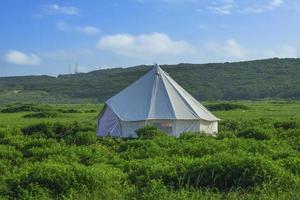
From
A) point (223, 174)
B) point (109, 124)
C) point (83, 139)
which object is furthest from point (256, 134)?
point (223, 174)

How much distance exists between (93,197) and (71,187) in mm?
1902

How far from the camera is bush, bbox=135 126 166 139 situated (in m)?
24.5

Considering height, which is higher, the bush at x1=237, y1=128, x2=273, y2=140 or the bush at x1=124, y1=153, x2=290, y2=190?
the bush at x1=124, y1=153, x2=290, y2=190

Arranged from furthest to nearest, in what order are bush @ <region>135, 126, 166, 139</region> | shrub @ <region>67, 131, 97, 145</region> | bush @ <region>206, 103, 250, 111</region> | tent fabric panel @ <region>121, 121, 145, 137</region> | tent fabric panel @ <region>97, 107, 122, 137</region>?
bush @ <region>206, 103, 250, 111</region> < tent fabric panel @ <region>97, 107, 122, 137</region> < tent fabric panel @ <region>121, 121, 145, 137</region> < bush @ <region>135, 126, 166, 139</region> < shrub @ <region>67, 131, 97, 145</region>

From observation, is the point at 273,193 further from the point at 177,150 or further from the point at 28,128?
the point at 28,128

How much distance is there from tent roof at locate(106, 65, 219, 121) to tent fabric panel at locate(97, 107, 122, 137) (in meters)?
0.41

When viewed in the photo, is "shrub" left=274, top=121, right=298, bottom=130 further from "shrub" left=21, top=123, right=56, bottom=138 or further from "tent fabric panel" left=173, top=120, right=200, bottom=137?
"shrub" left=21, top=123, right=56, bottom=138

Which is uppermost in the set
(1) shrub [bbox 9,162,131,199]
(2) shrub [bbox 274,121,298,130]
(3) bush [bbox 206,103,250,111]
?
(1) shrub [bbox 9,162,131,199]

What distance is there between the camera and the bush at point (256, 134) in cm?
2372

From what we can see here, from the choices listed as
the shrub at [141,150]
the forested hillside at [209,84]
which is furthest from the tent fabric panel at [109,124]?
the forested hillside at [209,84]

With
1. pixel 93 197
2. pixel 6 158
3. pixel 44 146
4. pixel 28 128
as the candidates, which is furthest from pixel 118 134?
pixel 93 197

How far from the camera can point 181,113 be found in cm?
2773

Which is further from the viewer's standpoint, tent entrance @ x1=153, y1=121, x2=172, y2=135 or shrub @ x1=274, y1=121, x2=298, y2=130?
shrub @ x1=274, y1=121, x2=298, y2=130

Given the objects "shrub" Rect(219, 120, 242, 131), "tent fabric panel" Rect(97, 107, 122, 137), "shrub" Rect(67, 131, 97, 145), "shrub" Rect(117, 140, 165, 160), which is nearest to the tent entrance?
"tent fabric panel" Rect(97, 107, 122, 137)
